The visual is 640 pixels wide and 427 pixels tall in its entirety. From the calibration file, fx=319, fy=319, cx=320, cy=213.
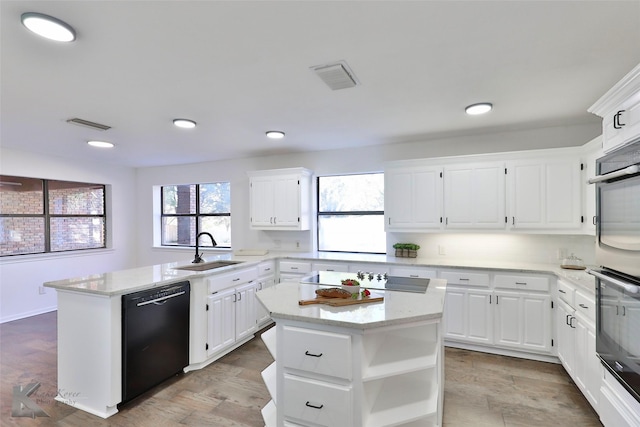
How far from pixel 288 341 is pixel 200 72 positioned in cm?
183

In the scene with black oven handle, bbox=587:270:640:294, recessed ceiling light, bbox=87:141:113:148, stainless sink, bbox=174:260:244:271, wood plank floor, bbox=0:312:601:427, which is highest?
recessed ceiling light, bbox=87:141:113:148

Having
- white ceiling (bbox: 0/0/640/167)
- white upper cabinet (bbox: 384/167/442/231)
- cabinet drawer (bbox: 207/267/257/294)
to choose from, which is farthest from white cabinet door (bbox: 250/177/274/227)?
white upper cabinet (bbox: 384/167/442/231)

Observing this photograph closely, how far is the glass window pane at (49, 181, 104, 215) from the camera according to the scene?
512 centimetres

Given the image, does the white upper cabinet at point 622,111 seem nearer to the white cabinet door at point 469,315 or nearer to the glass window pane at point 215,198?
the white cabinet door at point 469,315

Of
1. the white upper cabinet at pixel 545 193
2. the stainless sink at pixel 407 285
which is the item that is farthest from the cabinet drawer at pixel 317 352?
the white upper cabinet at pixel 545 193

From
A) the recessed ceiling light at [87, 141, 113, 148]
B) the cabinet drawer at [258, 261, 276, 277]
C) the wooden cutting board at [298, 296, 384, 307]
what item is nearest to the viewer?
the wooden cutting board at [298, 296, 384, 307]

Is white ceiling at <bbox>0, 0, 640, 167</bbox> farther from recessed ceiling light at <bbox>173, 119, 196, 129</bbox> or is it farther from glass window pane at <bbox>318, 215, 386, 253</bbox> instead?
glass window pane at <bbox>318, 215, 386, 253</bbox>

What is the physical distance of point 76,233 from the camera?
5.45 meters

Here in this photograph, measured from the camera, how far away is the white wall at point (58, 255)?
14.7 ft

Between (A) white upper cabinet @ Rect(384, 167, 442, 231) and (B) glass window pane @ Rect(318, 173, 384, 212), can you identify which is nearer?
(A) white upper cabinet @ Rect(384, 167, 442, 231)

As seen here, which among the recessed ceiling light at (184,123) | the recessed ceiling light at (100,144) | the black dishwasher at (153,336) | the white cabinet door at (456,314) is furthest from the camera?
the recessed ceiling light at (100,144)

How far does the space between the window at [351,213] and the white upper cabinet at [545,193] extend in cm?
163

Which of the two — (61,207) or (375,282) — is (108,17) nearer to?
(375,282)

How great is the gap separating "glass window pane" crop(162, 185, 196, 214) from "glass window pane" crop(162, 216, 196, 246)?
136 mm
